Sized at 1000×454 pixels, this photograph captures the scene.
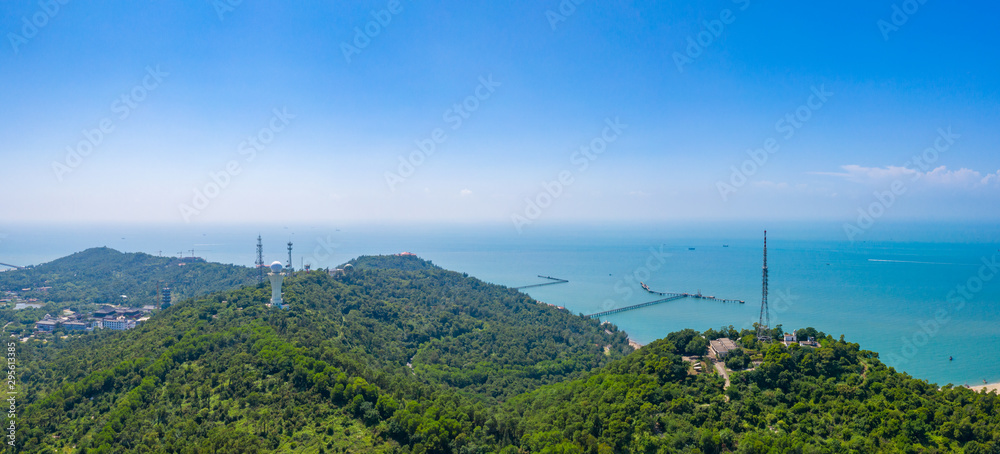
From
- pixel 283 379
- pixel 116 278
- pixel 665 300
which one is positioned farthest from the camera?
pixel 665 300

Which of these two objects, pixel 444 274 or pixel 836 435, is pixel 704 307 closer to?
pixel 444 274

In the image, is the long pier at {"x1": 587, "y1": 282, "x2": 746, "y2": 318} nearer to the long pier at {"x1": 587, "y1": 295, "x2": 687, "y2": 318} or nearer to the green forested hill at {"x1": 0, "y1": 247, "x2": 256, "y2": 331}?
the long pier at {"x1": 587, "y1": 295, "x2": 687, "y2": 318}

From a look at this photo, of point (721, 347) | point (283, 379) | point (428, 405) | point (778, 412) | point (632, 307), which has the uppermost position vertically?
point (721, 347)

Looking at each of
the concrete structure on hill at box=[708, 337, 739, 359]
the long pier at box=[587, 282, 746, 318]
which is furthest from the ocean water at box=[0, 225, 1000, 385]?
the concrete structure on hill at box=[708, 337, 739, 359]

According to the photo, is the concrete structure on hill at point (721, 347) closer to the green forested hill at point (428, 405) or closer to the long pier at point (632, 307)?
the green forested hill at point (428, 405)

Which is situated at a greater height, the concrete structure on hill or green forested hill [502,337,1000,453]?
the concrete structure on hill

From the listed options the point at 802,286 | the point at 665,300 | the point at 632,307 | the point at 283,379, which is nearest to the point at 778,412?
the point at 283,379

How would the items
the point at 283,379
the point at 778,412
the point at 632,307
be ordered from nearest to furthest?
the point at 778,412 → the point at 283,379 → the point at 632,307

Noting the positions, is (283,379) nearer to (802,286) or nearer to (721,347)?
(721,347)

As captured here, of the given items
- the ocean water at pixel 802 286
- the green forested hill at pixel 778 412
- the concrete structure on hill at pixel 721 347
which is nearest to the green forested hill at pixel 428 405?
the green forested hill at pixel 778 412

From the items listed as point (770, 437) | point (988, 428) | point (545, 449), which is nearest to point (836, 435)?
point (770, 437)

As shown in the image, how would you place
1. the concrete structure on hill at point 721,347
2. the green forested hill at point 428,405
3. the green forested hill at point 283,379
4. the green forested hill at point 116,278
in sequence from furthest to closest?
the green forested hill at point 116,278 < the concrete structure on hill at point 721,347 < the green forested hill at point 283,379 < the green forested hill at point 428,405
